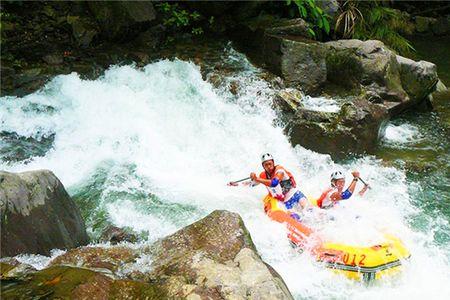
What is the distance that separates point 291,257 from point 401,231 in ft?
5.28

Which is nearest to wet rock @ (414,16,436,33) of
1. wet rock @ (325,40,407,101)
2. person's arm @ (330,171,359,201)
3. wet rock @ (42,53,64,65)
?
wet rock @ (325,40,407,101)

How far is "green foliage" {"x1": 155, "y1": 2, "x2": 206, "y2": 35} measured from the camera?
31.0ft

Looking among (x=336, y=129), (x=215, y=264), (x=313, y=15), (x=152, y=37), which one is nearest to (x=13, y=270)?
(x=215, y=264)

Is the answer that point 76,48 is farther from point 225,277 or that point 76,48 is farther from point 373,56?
point 225,277

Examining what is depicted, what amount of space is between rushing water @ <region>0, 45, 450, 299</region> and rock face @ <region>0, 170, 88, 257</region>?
2.98 feet

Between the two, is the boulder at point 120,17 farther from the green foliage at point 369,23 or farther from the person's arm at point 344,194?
the person's arm at point 344,194

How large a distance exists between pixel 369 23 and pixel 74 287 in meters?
9.97

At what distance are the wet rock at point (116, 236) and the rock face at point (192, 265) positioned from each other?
0.81m

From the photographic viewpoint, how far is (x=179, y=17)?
943 centimetres

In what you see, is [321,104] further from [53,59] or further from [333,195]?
[53,59]

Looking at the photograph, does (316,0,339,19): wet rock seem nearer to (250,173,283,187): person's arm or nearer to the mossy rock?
the mossy rock

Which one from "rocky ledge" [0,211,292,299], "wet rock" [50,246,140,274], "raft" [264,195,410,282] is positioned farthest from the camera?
"raft" [264,195,410,282]

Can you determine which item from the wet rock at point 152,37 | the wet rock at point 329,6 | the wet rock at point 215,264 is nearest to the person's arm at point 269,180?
the wet rock at point 215,264

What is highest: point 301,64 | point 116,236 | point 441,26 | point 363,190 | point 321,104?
point 301,64
